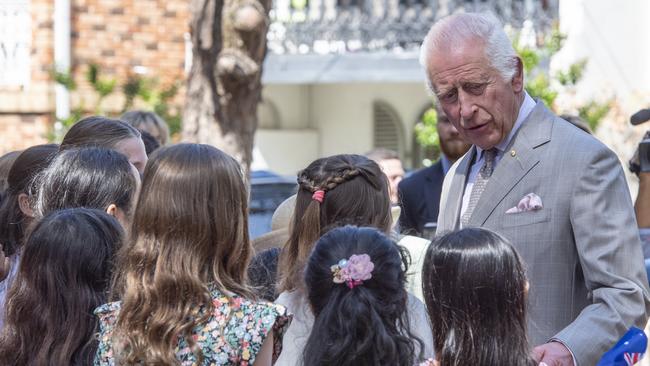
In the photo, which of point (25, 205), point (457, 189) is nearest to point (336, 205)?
point (457, 189)

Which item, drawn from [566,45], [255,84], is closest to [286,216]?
[255,84]

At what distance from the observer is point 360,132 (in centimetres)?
1930

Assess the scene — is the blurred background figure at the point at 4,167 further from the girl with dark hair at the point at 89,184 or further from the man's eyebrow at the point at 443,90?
the man's eyebrow at the point at 443,90

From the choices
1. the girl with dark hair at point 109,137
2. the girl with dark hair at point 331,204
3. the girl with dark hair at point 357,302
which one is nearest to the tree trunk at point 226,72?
the girl with dark hair at point 109,137

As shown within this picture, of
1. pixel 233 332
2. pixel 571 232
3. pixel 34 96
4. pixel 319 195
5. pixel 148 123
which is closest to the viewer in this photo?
pixel 233 332

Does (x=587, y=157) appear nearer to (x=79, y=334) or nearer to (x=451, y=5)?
(x=79, y=334)

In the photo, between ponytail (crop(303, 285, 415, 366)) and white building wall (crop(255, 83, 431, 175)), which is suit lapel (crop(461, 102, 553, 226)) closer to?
ponytail (crop(303, 285, 415, 366))

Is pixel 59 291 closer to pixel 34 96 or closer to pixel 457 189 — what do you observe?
pixel 457 189

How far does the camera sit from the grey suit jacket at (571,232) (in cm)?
348

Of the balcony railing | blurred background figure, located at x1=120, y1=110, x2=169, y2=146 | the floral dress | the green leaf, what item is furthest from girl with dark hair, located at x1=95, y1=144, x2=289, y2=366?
the balcony railing

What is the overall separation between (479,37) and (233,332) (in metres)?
1.34

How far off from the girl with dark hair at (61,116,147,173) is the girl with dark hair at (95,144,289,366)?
1.65m

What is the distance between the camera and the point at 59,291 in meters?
3.68

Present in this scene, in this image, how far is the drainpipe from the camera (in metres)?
14.7
